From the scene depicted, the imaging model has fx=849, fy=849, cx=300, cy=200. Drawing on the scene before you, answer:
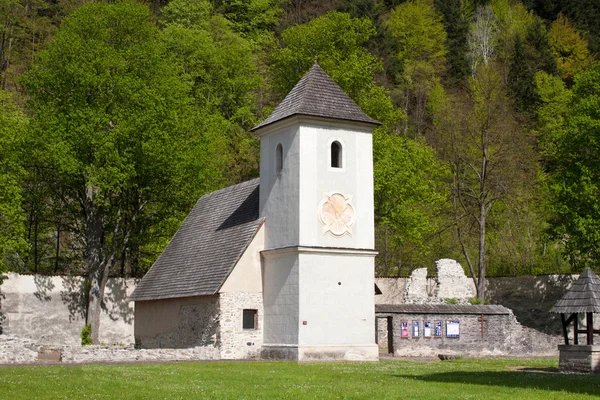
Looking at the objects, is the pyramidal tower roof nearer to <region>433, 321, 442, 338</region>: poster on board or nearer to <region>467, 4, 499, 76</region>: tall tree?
<region>433, 321, 442, 338</region>: poster on board

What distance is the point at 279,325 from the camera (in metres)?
29.6

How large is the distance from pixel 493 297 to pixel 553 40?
43.3m

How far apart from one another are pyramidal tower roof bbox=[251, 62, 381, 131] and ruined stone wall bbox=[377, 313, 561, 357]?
8.14m

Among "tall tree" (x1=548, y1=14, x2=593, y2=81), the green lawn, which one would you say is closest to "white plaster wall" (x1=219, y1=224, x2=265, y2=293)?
the green lawn

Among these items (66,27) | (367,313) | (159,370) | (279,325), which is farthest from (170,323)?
(66,27)

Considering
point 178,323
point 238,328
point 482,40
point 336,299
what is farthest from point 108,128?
point 482,40

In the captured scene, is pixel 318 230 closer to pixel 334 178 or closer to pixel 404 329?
pixel 334 178

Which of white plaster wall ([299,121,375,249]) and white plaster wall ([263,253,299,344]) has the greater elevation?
white plaster wall ([299,121,375,249])

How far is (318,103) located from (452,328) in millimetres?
10539

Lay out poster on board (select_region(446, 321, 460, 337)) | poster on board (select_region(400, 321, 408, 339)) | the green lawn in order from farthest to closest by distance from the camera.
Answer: poster on board (select_region(446, 321, 460, 337))
poster on board (select_region(400, 321, 408, 339))
the green lawn

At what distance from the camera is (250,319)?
100 feet

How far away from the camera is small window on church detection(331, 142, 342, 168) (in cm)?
3033

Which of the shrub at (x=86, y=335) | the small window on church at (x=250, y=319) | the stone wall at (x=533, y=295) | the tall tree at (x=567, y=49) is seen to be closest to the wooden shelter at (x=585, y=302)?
the small window on church at (x=250, y=319)

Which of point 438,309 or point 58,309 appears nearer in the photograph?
point 438,309
